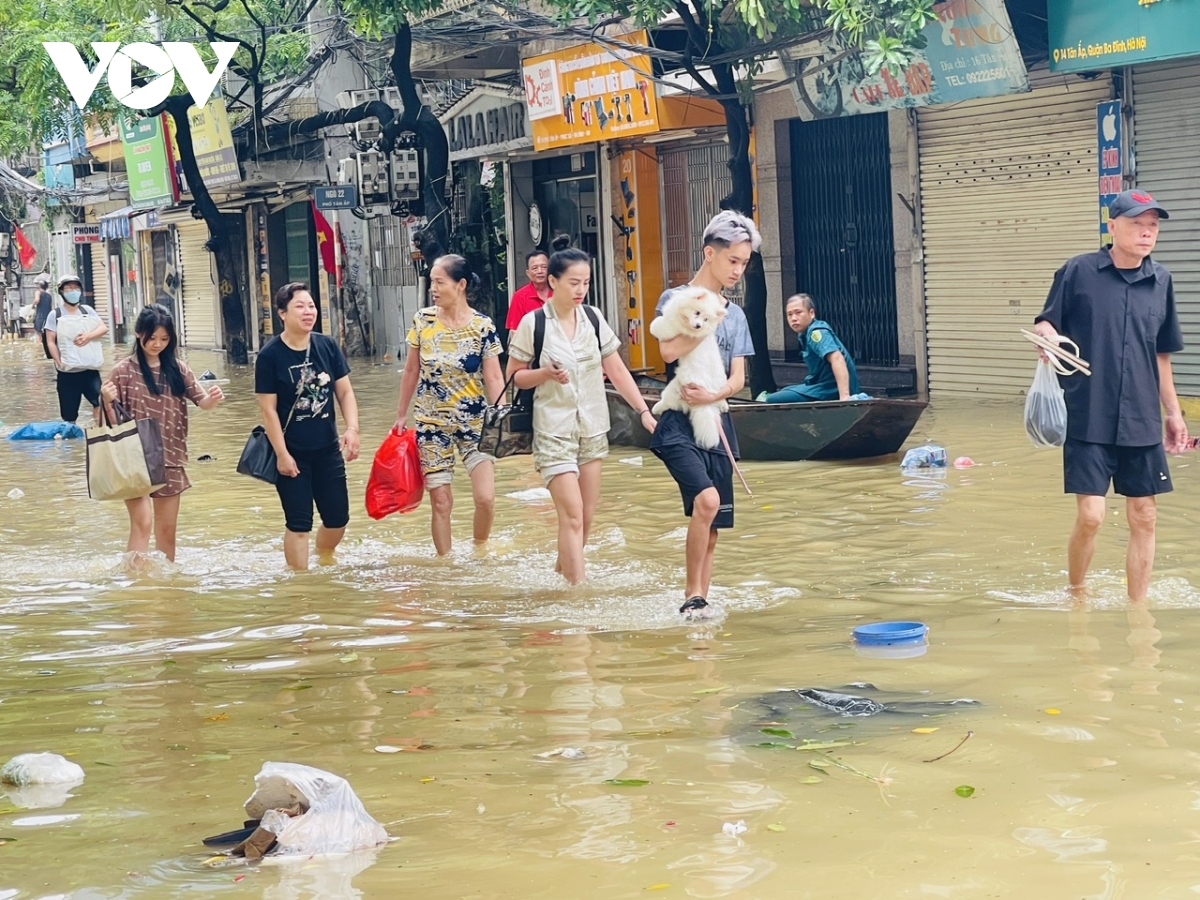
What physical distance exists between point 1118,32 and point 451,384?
24.7ft

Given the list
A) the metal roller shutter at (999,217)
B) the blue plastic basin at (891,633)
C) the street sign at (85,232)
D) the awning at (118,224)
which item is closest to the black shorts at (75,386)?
the metal roller shutter at (999,217)

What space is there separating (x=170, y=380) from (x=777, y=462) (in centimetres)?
519

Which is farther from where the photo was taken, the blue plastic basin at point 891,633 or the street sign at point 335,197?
the street sign at point 335,197

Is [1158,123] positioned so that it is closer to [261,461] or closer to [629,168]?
[629,168]

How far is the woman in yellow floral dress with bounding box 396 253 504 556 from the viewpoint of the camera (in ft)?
28.3

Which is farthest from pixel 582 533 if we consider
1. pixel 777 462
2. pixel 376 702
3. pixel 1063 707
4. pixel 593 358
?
pixel 777 462

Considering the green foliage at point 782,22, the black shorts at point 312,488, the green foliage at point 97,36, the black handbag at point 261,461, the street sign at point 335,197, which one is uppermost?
the green foliage at point 97,36

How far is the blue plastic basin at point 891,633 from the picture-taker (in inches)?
246

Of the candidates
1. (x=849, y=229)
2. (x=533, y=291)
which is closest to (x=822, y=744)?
(x=533, y=291)

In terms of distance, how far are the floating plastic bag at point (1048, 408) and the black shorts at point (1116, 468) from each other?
0.11m

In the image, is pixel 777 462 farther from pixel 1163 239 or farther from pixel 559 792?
pixel 559 792

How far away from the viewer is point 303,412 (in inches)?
329

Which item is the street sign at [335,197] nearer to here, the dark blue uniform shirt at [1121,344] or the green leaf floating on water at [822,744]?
the dark blue uniform shirt at [1121,344]

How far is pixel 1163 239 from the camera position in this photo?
47.3ft
